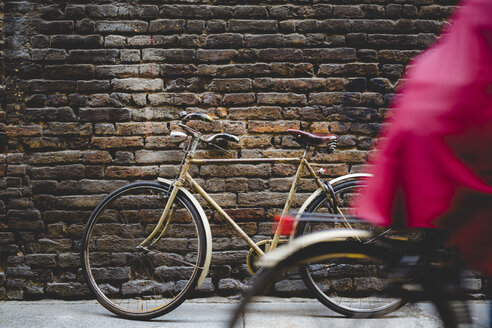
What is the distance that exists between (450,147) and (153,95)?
2.35m

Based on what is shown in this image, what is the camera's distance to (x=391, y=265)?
120 centimetres

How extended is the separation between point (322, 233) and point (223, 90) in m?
1.84

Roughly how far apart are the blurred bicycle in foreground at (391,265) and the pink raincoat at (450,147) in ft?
0.62

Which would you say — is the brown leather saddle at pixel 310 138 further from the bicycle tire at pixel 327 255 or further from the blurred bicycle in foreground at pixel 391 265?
the bicycle tire at pixel 327 255

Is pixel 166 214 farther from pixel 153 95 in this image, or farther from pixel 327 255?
pixel 327 255

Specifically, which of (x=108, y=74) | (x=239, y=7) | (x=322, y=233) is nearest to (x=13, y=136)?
(x=108, y=74)

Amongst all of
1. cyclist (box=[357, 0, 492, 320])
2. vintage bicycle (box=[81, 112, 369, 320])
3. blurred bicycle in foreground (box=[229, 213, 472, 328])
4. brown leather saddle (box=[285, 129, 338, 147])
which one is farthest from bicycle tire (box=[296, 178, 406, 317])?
cyclist (box=[357, 0, 492, 320])

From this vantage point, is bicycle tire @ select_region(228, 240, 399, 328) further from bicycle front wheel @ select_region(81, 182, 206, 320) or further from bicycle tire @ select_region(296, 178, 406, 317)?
bicycle front wheel @ select_region(81, 182, 206, 320)

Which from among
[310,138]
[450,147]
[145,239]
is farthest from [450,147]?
[145,239]

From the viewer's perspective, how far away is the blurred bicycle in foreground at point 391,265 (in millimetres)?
1158

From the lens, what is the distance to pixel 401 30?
294 centimetres

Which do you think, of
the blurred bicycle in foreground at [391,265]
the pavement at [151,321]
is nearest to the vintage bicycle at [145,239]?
the pavement at [151,321]

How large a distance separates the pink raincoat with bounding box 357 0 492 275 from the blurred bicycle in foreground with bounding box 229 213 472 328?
0.62 ft

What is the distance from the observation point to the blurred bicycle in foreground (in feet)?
3.80
